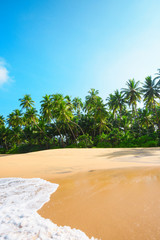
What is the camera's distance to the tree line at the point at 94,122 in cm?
2522

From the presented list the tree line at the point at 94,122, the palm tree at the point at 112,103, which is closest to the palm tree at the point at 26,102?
the tree line at the point at 94,122

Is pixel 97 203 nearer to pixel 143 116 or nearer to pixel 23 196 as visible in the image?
pixel 23 196

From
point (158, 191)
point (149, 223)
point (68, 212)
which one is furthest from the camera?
point (158, 191)

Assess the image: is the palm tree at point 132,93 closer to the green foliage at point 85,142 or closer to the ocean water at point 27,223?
the green foliage at point 85,142

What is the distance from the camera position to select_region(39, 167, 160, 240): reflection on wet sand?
5.18 ft

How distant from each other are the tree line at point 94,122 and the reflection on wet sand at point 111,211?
64.9ft

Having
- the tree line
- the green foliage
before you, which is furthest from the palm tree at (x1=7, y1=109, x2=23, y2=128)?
the green foliage

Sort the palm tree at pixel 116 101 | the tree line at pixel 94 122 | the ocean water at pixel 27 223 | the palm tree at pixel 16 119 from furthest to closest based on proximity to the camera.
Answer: the palm tree at pixel 16 119 < the palm tree at pixel 116 101 < the tree line at pixel 94 122 < the ocean water at pixel 27 223

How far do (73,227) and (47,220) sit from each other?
17.4 inches

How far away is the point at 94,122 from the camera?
101ft

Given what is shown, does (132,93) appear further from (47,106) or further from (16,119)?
(16,119)

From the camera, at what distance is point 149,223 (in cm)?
170

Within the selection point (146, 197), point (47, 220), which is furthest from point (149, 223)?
point (47, 220)

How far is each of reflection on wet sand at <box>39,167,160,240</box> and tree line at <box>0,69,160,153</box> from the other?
1977cm
